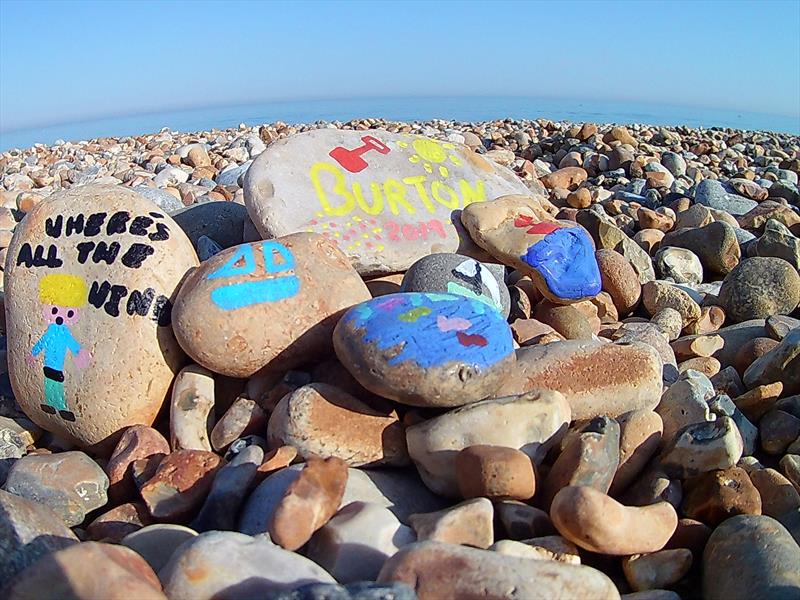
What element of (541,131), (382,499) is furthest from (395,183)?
(541,131)

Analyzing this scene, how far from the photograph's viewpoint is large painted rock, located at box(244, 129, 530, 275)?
362 centimetres

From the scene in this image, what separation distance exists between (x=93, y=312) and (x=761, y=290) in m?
3.51

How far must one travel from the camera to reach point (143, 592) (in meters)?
1.56

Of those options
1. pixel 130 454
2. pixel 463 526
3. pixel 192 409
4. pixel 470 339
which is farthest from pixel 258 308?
pixel 463 526

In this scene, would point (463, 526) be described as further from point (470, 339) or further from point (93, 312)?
point (93, 312)

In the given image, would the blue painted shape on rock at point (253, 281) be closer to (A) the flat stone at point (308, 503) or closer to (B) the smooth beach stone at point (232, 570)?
(A) the flat stone at point (308, 503)

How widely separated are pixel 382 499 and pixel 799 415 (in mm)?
1689

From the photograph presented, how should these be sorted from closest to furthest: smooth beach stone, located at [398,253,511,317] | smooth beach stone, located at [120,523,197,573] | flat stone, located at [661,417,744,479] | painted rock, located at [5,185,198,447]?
smooth beach stone, located at [120,523,197,573]
flat stone, located at [661,417,744,479]
painted rock, located at [5,185,198,447]
smooth beach stone, located at [398,253,511,317]

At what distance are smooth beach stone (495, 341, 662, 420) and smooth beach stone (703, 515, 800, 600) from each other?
1.96ft

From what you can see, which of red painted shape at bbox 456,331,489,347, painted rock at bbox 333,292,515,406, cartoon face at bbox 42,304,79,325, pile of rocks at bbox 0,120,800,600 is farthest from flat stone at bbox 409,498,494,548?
cartoon face at bbox 42,304,79,325

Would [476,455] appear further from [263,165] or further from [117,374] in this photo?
[263,165]

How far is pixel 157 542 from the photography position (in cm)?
201

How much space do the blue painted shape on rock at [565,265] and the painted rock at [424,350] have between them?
1085mm

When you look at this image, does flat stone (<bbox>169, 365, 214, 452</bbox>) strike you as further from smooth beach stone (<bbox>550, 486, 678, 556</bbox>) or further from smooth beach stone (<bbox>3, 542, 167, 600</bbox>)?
smooth beach stone (<bbox>550, 486, 678, 556</bbox>)
